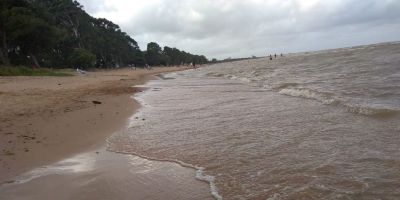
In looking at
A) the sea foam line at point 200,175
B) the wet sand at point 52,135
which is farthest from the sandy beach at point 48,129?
the sea foam line at point 200,175

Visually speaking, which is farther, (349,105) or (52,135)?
(349,105)

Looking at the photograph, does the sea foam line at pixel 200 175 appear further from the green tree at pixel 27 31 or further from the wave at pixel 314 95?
the green tree at pixel 27 31

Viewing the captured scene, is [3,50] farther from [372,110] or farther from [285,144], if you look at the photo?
[285,144]

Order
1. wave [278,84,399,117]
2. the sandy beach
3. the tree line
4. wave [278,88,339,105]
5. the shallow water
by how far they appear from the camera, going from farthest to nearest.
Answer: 1. the tree line
2. wave [278,88,339,105]
3. wave [278,84,399,117]
4. the sandy beach
5. the shallow water

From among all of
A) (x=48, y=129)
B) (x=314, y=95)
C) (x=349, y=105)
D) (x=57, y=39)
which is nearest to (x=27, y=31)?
(x=57, y=39)

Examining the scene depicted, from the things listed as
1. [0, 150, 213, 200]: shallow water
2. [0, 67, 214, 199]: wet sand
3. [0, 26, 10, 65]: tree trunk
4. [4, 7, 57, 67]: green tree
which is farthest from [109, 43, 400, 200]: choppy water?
[4, 7, 57, 67]: green tree

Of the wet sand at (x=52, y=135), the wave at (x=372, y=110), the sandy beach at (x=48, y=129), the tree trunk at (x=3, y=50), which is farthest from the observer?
the tree trunk at (x=3, y=50)

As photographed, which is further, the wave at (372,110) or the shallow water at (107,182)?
the wave at (372,110)

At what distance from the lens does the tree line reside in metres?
39.9

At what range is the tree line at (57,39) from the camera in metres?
39.9

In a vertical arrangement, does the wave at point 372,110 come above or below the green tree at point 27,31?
below

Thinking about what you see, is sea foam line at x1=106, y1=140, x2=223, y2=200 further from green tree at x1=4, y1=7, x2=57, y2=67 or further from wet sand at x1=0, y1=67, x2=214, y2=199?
green tree at x1=4, y1=7, x2=57, y2=67

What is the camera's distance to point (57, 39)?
4681 cm

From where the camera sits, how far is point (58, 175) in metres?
5.62
